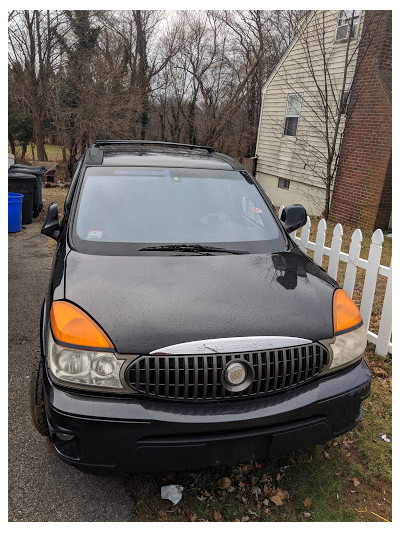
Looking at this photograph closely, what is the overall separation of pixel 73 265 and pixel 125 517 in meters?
1.45

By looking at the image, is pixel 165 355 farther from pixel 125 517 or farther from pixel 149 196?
pixel 149 196

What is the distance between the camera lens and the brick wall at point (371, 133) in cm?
975

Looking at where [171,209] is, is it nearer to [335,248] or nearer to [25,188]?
[335,248]

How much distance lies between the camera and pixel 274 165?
50.6ft

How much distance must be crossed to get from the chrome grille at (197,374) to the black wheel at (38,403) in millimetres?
1066

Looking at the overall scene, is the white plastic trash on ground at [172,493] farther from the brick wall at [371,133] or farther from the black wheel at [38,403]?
the brick wall at [371,133]

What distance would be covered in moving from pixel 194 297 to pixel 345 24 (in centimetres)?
1211

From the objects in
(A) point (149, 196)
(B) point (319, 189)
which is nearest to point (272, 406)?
(A) point (149, 196)

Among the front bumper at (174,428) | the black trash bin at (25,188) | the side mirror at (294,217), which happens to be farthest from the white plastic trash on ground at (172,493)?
the black trash bin at (25,188)

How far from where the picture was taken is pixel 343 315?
7.91ft

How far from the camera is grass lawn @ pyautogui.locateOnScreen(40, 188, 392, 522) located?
91.2 inches

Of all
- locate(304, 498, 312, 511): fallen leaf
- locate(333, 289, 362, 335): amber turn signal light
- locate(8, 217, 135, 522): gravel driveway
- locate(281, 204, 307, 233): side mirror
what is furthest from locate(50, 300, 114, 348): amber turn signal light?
locate(281, 204, 307, 233): side mirror

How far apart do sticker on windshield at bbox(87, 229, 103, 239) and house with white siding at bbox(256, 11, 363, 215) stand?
8.77 m

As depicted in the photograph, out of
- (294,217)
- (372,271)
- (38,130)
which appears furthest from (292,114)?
(294,217)
